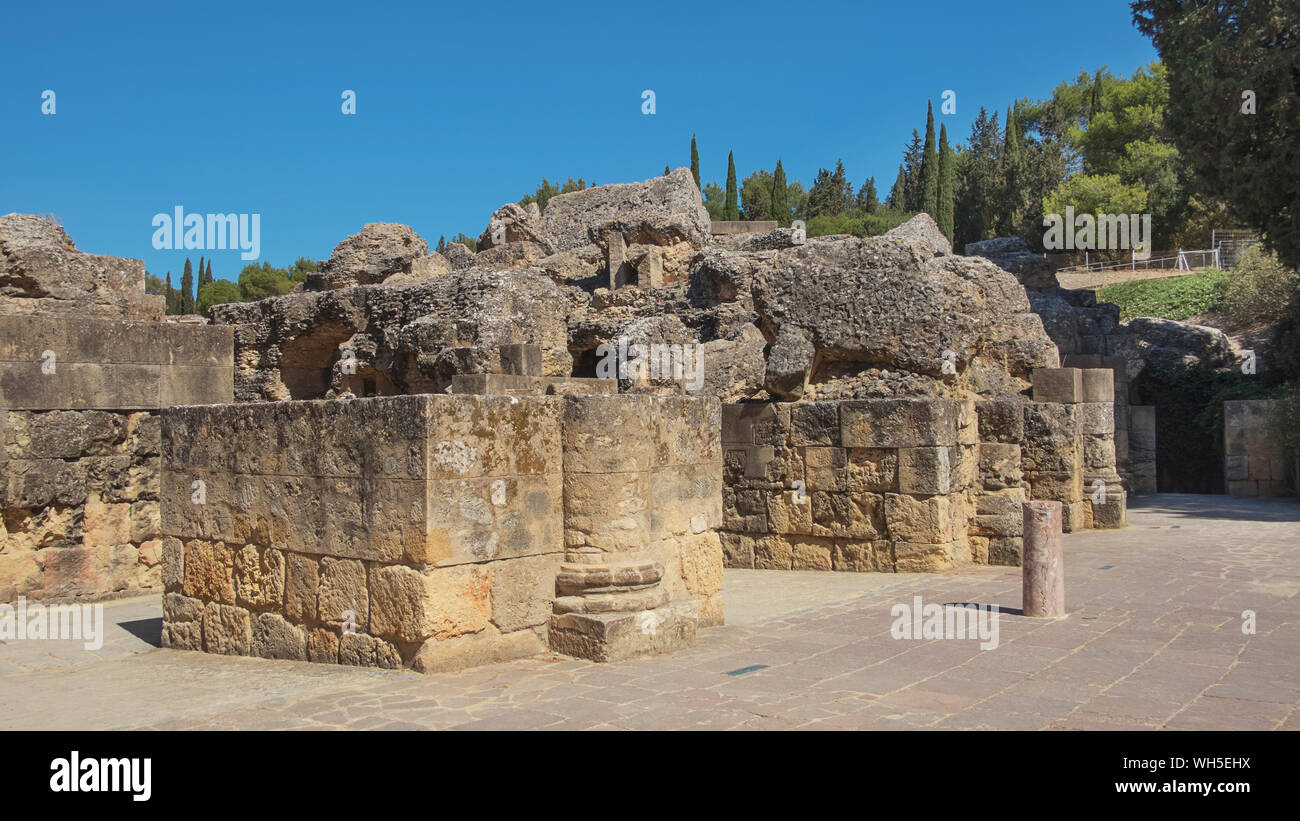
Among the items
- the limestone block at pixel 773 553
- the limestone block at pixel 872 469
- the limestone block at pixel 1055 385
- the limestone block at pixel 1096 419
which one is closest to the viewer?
the limestone block at pixel 872 469

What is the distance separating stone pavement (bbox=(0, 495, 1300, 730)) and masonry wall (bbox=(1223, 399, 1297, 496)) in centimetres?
1091

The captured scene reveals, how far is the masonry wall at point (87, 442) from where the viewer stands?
8633 mm

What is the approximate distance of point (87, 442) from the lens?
9.05 m

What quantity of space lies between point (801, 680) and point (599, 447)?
5.67ft

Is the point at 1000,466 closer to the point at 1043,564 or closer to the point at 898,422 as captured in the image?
the point at 898,422

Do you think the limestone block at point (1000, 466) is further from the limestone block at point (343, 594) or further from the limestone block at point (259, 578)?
the limestone block at point (259, 578)

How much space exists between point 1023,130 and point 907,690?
53947 millimetres

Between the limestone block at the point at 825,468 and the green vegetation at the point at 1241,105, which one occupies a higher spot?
the green vegetation at the point at 1241,105

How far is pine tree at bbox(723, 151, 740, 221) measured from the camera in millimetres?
49688

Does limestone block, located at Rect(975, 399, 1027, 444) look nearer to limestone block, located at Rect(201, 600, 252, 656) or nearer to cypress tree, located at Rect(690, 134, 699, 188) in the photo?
limestone block, located at Rect(201, 600, 252, 656)

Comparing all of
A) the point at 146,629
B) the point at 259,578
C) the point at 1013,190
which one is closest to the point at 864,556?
the point at 259,578

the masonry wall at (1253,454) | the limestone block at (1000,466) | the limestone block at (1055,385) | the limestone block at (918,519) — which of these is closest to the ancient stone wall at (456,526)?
the limestone block at (918,519)

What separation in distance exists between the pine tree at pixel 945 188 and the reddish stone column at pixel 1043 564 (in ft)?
122

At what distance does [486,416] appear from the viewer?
5.49 meters
